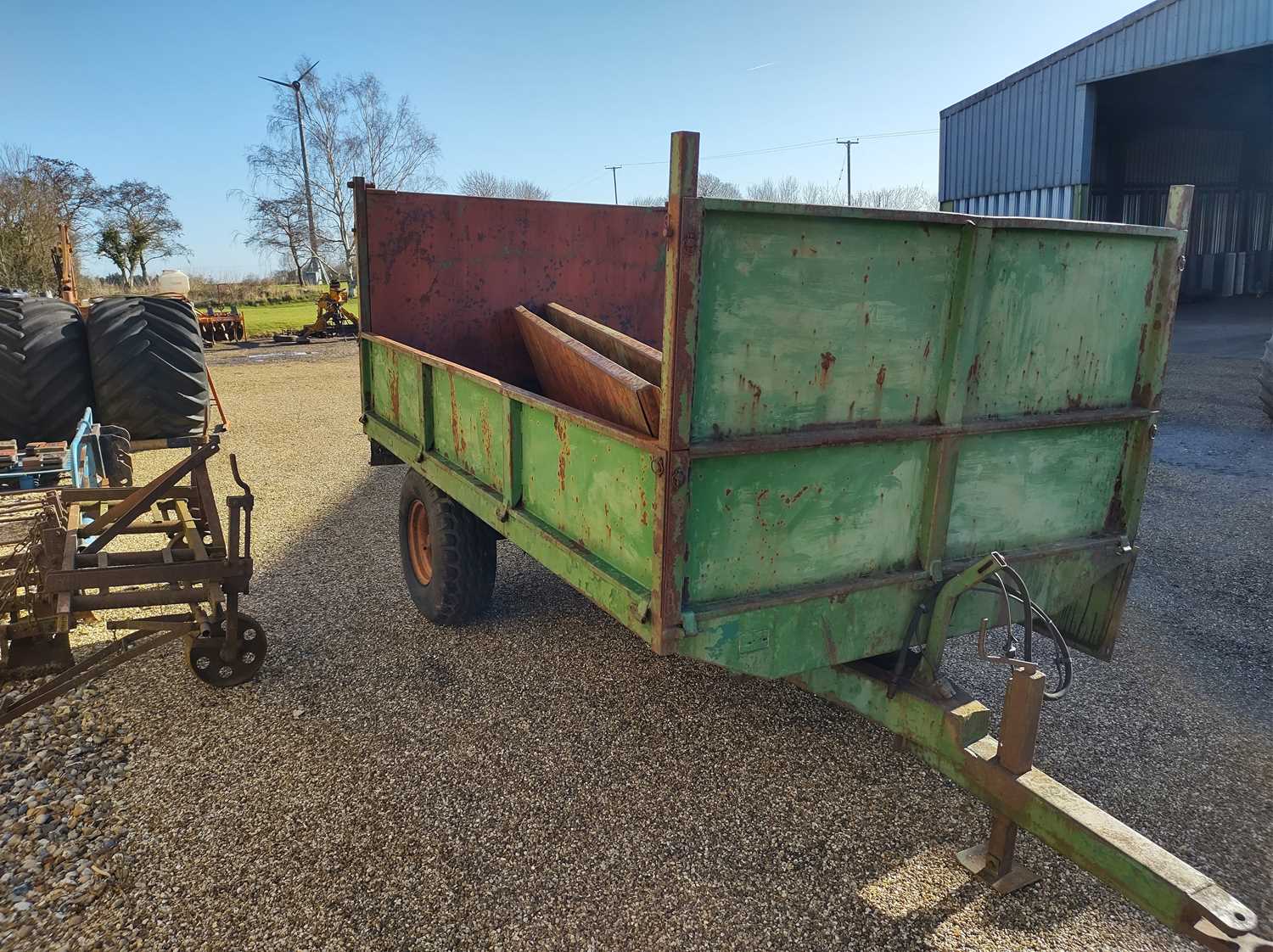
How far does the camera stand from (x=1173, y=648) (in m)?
3.99

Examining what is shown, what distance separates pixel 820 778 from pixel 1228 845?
124 cm

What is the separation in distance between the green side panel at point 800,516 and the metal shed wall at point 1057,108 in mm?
12744

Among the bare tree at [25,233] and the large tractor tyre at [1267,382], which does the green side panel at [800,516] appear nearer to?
the large tractor tyre at [1267,382]

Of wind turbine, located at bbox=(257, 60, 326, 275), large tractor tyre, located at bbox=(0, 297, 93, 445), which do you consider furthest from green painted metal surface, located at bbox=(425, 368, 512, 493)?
wind turbine, located at bbox=(257, 60, 326, 275)

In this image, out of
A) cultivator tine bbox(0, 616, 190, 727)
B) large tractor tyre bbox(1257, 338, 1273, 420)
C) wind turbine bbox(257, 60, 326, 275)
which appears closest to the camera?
cultivator tine bbox(0, 616, 190, 727)

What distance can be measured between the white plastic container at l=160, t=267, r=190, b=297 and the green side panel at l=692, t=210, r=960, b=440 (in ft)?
33.6

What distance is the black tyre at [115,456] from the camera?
5852 millimetres

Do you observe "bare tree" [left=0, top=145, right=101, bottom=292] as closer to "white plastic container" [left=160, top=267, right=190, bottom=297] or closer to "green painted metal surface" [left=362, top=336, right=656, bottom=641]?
"white plastic container" [left=160, top=267, right=190, bottom=297]

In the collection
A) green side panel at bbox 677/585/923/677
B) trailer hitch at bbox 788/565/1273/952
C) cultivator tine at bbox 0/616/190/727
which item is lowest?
cultivator tine at bbox 0/616/190/727

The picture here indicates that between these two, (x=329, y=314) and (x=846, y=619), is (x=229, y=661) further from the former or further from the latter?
(x=329, y=314)

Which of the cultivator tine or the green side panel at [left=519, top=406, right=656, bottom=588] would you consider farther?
the cultivator tine

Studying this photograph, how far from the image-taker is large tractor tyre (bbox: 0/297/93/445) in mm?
6215

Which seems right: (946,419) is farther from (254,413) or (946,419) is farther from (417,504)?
(254,413)

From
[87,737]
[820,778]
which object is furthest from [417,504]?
[820,778]
